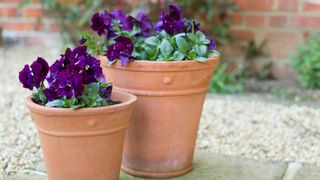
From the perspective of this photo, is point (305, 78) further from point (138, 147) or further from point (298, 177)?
point (138, 147)

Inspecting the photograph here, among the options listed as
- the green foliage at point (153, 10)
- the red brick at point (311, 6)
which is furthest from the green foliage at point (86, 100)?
the red brick at point (311, 6)

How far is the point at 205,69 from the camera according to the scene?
1776mm

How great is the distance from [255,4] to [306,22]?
0.35 metres

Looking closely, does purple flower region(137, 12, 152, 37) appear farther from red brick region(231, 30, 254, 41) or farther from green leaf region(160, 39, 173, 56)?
red brick region(231, 30, 254, 41)

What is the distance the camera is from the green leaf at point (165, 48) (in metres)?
1.76

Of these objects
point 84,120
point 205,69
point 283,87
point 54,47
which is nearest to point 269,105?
point 283,87

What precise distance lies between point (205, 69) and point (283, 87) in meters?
1.62

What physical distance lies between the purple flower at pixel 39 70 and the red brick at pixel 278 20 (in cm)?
224

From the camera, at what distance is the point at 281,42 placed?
3.52 meters

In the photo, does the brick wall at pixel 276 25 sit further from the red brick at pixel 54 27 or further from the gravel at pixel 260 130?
the red brick at pixel 54 27

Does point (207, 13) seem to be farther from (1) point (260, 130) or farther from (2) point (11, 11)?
(2) point (11, 11)

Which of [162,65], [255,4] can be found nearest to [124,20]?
[162,65]

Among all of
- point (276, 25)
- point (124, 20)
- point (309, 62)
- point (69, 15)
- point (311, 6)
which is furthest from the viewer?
point (69, 15)

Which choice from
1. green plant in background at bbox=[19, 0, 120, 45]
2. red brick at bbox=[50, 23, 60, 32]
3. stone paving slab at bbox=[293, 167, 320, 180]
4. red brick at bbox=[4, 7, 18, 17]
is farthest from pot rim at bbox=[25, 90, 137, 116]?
red brick at bbox=[4, 7, 18, 17]
